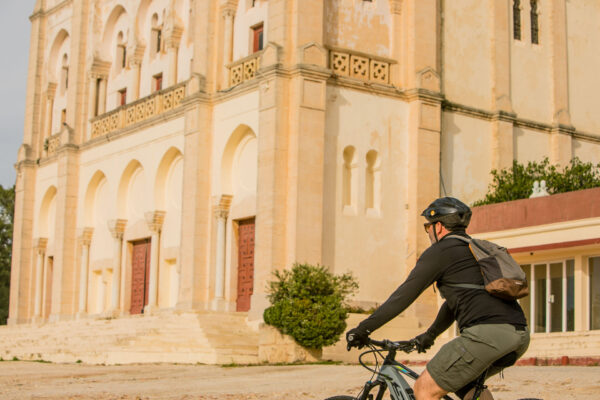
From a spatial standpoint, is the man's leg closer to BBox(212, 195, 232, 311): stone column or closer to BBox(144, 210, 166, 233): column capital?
BBox(212, 195, 232, 311): stone column

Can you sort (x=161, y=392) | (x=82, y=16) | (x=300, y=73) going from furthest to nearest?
(x=82, y=16), (x=300, y=73), (x=161, y=392)

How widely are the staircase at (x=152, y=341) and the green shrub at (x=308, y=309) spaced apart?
6.39 ft

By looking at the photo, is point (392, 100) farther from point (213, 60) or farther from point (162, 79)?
point (162, 79)

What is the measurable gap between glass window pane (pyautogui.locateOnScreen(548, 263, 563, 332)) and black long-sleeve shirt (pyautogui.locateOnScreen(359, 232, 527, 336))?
18997 millimetres

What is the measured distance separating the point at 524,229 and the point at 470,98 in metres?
7.39

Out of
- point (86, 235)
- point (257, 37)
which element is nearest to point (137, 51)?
point (86, 235)

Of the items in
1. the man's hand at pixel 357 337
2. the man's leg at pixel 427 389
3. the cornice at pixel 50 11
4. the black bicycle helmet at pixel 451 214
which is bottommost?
the man's leg at pixel 427 389

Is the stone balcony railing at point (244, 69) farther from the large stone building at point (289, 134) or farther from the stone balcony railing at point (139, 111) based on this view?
the stone balcony railing at point (139, 111)

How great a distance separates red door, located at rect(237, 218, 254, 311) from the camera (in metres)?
28.4

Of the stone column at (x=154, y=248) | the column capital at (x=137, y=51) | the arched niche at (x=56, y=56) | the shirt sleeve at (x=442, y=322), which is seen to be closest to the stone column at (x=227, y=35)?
the stone column at (x=154, y=248)

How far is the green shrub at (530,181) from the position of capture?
28344mm

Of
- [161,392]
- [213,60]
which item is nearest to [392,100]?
[213,60]

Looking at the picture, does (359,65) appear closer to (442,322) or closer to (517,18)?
(517,18)

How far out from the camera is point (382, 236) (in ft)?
90.0
